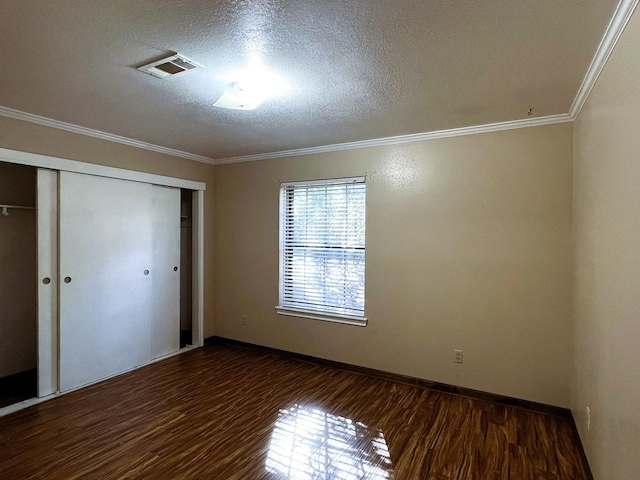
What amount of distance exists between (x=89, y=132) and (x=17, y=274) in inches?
67.5

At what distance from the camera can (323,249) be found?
4.12m

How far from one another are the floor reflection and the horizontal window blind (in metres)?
1.33

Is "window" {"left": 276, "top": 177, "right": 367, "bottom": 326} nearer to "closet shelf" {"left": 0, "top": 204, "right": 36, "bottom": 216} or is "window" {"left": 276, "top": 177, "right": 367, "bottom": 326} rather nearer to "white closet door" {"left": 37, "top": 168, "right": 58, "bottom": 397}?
"white closet door" {"left": 37, "top": 168, "right": 58, "bottom": 397}

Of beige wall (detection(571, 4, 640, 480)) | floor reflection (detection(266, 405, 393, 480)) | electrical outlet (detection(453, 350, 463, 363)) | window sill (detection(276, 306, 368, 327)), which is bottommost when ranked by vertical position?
floor reflection (detection(266, 405, 393, 480))

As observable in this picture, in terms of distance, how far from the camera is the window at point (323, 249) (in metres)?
3.92

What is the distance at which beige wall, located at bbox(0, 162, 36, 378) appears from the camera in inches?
142

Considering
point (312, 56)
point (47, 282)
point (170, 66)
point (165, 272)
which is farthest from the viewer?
point (165, 272)

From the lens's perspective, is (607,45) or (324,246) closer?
(607,45)

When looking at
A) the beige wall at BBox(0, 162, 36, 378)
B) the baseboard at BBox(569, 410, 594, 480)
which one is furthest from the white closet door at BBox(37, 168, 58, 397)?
the baseboard at BBox(569, 410, 594, 480)

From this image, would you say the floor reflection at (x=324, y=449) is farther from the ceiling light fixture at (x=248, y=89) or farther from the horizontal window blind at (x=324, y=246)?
the ceiling light fixture at (x=248, y=89)

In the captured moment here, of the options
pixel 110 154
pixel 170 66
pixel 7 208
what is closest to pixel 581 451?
pixel 170 66

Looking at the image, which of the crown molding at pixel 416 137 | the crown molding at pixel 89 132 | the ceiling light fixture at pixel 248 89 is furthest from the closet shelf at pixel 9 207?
the ceiling light fixture at pixel 248 89

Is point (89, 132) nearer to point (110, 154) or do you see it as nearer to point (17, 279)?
point (110, 154)

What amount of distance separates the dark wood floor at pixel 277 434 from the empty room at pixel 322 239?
0.02 m
